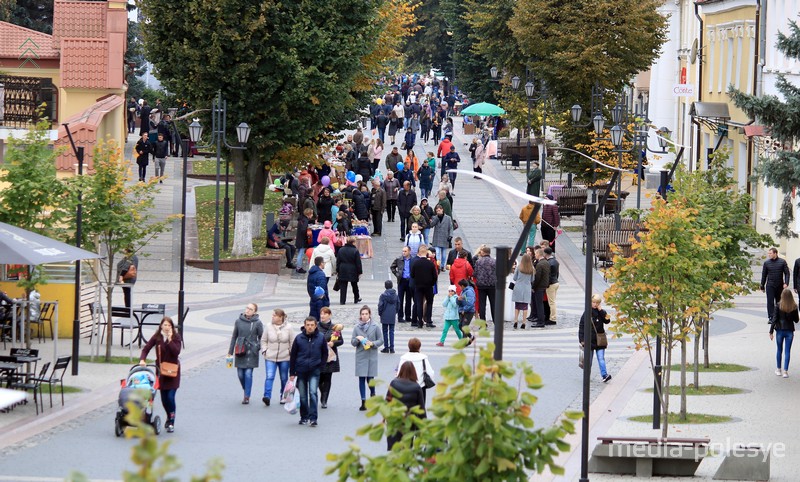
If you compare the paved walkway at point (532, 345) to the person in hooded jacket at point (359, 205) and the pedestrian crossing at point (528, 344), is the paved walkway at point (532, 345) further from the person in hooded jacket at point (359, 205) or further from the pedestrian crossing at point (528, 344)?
the person in hooded jacket at point (359, 205)

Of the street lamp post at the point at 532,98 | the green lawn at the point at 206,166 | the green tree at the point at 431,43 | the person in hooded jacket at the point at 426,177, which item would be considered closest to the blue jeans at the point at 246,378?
the street lamp post at the point at 532,98

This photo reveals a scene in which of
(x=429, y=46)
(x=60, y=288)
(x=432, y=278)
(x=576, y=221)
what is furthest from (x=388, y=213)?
(x=429, y=46)

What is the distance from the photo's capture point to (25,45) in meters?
41.4

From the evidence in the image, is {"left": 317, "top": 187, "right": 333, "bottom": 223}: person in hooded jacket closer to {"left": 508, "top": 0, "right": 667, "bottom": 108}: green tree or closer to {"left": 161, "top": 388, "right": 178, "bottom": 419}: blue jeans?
{"left": 508, "top": 0, "right": 667, "bottom": 108}: green tree

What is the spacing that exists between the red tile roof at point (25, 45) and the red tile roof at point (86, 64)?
130 cm

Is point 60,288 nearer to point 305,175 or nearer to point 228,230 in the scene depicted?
point 228,230

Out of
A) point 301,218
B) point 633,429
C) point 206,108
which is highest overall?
point 206,108

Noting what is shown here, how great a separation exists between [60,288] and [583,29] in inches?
890

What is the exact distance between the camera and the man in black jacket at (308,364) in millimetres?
18547

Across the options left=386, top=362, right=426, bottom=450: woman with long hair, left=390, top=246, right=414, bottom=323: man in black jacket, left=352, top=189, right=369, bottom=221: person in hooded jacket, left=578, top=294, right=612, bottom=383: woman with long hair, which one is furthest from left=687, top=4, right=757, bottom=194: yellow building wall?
left=386, top=362, right=426, bottom=450: woman with long hair

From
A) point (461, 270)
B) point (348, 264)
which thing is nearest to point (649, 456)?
point (461, 270)

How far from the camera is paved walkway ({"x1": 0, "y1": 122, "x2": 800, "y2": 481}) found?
61.8 ft

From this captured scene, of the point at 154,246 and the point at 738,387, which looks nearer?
the point at 738,387

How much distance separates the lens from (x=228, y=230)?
127 feet
